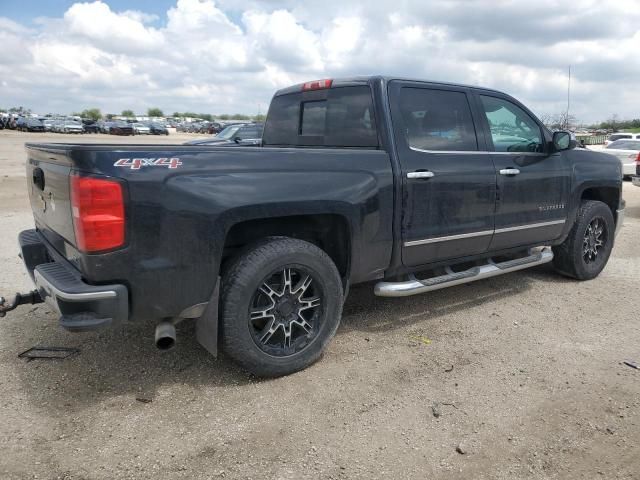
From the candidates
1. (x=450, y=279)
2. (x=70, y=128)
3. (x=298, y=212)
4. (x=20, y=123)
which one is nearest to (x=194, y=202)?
(x=298, y=212)

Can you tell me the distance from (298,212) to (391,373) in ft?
4.12

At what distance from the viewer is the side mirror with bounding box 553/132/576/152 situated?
506cm

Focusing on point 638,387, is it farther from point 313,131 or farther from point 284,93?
point 284,93

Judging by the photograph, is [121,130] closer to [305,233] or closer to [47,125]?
[47,125]

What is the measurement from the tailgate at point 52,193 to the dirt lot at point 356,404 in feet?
3.04

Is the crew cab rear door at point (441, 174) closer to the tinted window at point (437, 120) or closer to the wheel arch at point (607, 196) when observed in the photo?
the tinted window at point (437, 120)

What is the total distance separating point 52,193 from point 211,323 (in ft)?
4.11

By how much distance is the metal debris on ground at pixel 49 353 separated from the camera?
3809 mm

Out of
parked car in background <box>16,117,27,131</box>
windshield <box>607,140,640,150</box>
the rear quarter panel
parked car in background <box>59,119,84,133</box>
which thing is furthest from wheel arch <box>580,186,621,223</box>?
parked car in background <box>16,117,27,131</box>

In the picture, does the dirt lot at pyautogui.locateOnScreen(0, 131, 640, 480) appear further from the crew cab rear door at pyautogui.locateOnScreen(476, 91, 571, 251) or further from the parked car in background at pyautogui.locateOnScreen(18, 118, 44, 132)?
the parked car in background at pyautogui.locateOnScreen(18, 118, 44, 132)

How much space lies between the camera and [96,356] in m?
3.84

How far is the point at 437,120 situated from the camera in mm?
4359

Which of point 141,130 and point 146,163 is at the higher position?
point 141,130

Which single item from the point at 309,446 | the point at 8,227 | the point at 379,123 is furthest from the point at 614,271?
the point at 8,227
